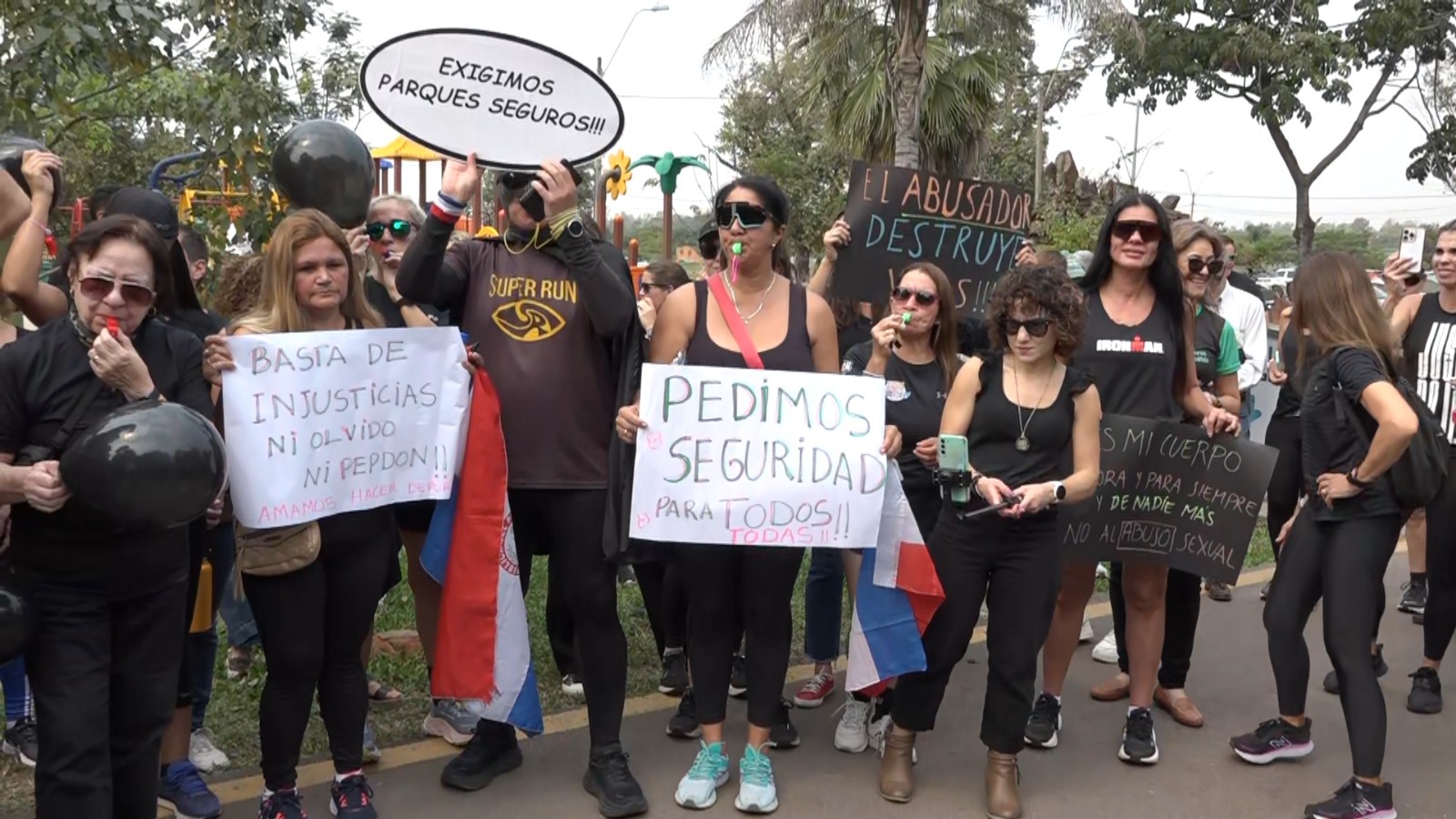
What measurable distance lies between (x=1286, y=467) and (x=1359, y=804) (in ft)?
8.17

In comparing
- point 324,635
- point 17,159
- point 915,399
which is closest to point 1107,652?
point 915,399

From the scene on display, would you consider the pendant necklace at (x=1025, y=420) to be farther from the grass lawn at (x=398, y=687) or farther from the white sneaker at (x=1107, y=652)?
the white sneaker at (x=1107, y=652)

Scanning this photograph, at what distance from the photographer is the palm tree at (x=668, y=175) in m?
15.0

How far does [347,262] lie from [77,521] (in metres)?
1.09

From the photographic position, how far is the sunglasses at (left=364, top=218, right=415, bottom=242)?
13.7 ft

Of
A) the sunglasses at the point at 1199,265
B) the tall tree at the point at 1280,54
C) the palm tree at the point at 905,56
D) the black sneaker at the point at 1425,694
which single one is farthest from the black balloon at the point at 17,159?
the tall tree at the point at 1280,54

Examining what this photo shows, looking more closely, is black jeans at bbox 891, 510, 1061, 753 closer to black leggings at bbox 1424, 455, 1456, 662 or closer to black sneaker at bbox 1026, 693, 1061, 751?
black sneaker at bbox 1026, 693, 1061, 751

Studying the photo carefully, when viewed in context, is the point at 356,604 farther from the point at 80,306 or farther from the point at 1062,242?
the point at 1062,242

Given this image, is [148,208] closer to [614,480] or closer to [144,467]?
[144,467]

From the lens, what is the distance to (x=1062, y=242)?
22.1 m

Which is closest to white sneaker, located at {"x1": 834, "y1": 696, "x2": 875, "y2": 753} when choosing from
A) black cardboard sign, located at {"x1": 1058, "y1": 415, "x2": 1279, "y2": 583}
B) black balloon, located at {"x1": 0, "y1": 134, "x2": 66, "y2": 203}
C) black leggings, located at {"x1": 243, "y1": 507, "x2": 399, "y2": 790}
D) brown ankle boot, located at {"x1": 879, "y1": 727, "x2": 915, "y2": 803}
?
brown ankle boot, located at {"x1": 879, "y1": 727, "x2": 915, "y2": 803}

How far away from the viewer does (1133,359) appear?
4.46m

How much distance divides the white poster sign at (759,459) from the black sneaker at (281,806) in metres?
1.29

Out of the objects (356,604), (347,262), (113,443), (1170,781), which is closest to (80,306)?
(113,443)
